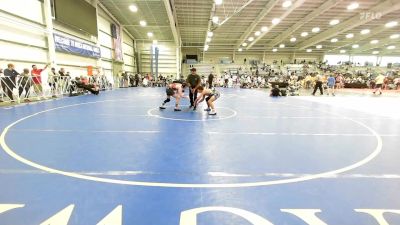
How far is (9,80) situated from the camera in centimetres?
1156

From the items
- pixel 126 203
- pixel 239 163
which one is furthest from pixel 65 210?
pixel 239 163

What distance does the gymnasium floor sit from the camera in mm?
2627

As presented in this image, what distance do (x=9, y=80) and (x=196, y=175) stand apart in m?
12.0

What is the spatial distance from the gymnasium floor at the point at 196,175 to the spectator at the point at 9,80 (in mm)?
6118

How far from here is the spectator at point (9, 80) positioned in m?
11.4

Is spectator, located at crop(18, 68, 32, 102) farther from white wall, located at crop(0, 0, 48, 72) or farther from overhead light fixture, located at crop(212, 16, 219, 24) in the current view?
overhead light fixture, located at crop(212, 16, 219, 24)

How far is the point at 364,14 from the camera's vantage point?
24656 millimetres

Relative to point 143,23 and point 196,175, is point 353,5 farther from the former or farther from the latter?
point 196,175

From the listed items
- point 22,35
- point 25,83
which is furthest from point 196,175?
point 22,35

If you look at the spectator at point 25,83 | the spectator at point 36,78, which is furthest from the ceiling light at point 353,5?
the spectator at point 25,83

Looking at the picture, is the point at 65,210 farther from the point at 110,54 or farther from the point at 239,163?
the point at 110,54

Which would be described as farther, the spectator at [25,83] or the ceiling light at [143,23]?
the ceiling light at [143,23]

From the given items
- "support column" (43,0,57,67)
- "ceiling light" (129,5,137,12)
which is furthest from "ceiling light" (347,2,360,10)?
"support column" (43,0,57,67)
